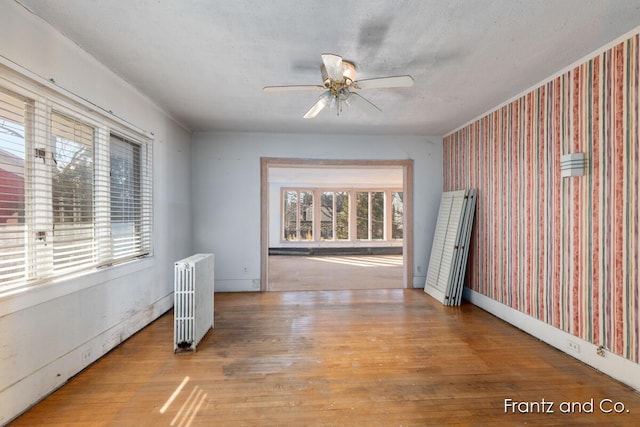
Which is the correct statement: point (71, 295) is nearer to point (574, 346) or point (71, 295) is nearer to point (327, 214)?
point (574, 346)

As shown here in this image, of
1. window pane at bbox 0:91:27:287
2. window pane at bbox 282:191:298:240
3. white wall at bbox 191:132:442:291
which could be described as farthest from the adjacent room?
window pane at bbox 282:191:298:240

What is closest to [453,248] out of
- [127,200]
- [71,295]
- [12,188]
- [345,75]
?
[345,75]

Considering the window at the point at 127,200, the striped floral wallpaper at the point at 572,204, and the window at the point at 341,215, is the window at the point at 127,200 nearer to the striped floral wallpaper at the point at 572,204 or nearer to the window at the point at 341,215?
the striped floral wallpaper at the point at 572,204

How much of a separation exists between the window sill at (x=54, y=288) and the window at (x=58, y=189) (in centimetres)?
5

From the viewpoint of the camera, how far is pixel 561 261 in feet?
8.55

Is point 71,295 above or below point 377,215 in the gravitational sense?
below

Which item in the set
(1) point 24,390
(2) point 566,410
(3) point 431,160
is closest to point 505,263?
(2) point 566,410

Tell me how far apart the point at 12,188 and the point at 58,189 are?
327 millimetres

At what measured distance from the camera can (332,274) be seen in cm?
595

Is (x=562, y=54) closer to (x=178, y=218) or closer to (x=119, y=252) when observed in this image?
(x=119, y=252)

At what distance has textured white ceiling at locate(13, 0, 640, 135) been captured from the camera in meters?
1.75

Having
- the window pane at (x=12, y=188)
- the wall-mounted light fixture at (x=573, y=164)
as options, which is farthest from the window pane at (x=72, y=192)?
the wall-mounted light fixture at (x=573, y=164)

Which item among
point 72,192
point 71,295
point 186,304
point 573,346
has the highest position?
point 72,192

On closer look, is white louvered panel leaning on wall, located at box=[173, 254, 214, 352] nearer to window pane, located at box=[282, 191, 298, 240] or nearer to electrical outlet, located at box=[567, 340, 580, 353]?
electrical outlet, located at box=[567, 340, 580, 353]
